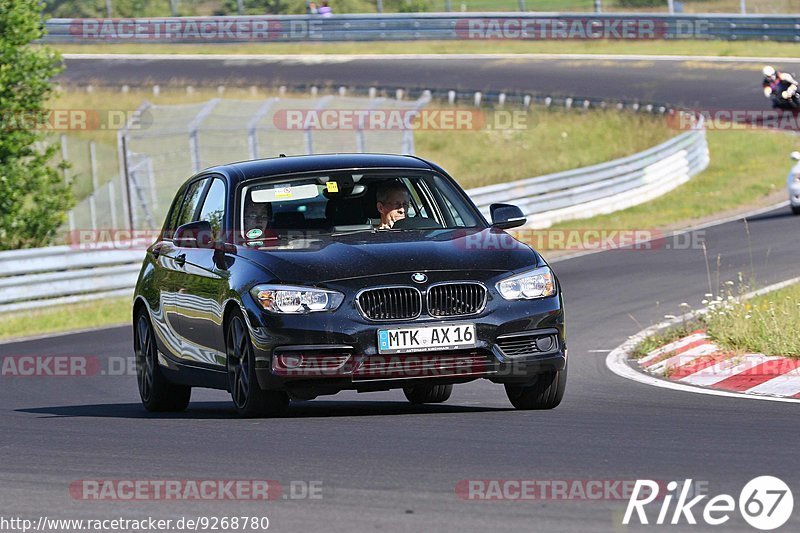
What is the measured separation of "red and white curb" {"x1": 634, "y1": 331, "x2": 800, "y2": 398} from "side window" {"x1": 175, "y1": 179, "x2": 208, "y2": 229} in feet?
11.8

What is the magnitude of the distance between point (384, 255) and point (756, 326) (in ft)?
12.7

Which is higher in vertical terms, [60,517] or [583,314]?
[60,517]

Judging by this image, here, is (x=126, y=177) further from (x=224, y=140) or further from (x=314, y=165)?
(x=314, y=165)

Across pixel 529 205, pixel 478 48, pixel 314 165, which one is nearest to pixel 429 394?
pixel 314 165

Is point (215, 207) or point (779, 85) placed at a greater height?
point (215, 207)

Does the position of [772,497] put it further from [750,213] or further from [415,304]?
[750,213]

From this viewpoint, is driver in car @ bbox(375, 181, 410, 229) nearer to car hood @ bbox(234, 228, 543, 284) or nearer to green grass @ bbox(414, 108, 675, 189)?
car hood @ bbox(234, 228, 543, 284)

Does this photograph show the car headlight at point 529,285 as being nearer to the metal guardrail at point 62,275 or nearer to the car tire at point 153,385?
the car tire at point 153,385

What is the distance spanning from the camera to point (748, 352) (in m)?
11.0

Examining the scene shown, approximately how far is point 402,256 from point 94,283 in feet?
42.9

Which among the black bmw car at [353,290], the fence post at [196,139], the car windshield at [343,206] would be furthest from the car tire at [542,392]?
the fence post at [196,139]

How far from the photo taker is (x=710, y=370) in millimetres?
11016

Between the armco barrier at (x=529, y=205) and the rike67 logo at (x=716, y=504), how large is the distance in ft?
50.8

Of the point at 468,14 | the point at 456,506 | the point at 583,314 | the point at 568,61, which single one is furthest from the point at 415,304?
the point at 468,14
